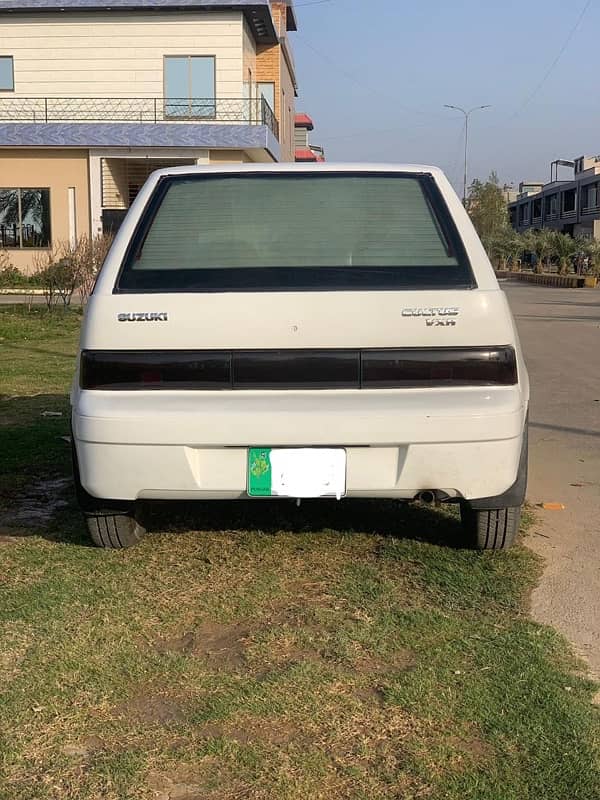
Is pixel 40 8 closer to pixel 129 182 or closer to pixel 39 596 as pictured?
pixel 129 182

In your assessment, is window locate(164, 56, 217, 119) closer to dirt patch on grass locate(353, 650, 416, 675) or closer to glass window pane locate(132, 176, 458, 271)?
glass window pane locate(132, 176, 458, 271)

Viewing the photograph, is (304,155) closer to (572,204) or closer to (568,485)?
(572,204)

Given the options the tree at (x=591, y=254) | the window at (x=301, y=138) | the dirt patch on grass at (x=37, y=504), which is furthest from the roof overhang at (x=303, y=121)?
the dirt patch on grass at (x=37, y=504)

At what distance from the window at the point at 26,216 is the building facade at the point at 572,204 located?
48.6 metres

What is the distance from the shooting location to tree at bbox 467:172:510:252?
212 ft

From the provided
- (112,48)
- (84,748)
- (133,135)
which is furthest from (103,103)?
(84,748)

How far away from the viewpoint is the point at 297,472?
3.64 meters

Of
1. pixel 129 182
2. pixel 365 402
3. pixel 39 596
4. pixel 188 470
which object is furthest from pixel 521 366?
pixel 129 182

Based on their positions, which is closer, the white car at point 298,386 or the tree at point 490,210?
the white car at point 298,386

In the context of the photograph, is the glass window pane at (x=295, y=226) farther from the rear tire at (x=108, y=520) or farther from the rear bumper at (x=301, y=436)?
the rear tire at (x=108, y=520)

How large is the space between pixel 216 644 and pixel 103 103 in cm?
2758

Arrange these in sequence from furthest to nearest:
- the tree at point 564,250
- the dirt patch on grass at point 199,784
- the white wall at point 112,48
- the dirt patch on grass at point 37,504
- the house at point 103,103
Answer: the tree at point 564,250
the white wall at point 112,48
the house at point 103,103
the dirt patch on grass at point 37,504
the dirt patch on grass at point 199,784

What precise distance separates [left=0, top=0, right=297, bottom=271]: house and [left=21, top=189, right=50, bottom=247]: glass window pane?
0.03 metres

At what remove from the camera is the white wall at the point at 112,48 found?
1105 inches
